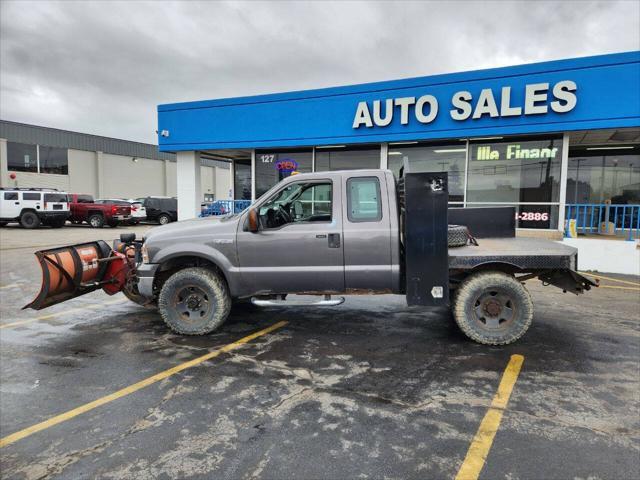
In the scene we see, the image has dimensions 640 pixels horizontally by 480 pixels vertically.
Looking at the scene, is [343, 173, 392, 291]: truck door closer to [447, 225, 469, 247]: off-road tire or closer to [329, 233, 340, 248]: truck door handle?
[329, 233, 340, 248]: truck door handle

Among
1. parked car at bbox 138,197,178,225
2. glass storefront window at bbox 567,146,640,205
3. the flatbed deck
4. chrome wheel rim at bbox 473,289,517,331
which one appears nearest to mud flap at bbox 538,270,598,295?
the flatbed deck

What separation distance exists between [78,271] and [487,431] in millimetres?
5438

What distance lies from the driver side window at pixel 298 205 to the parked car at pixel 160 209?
23.9 meters

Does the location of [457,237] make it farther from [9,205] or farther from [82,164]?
[82,164]

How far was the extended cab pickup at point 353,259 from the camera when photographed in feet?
16.4

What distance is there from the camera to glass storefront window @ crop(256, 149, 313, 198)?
567 inches

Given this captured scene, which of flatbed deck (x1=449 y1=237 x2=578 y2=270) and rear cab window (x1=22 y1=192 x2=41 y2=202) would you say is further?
rear cab window (x1=22 y1=192 x2=41 y2=202)

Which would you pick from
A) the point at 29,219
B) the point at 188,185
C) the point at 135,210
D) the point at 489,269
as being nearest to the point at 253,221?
the point at 489,269

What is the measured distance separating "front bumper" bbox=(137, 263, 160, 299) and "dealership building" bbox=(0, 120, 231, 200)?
23.9m

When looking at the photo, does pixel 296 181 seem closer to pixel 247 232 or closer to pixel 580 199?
pixel 247 232

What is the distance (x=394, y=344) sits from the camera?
516 cm

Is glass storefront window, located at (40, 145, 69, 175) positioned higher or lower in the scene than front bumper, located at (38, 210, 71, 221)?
higher

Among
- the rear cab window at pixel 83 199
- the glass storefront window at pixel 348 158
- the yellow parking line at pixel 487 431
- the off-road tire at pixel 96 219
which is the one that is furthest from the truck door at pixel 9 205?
the yellow parking line at pixel 487 431

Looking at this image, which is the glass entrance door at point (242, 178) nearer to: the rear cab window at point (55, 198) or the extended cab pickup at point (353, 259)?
the extended cab pickup at point (353, 259)
